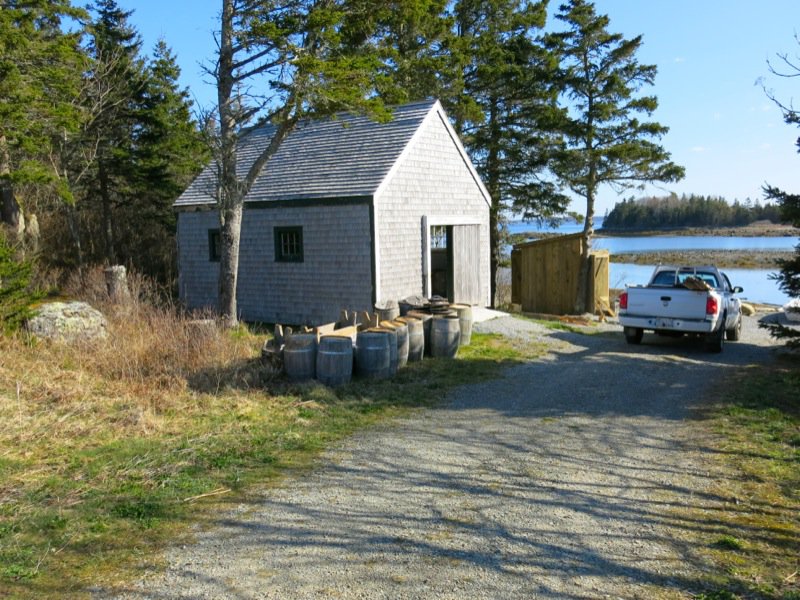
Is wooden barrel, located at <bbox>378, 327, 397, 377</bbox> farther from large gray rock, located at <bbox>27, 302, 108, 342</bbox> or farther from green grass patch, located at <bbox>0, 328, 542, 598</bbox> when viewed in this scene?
large gray rock, located at <bbox>27, 302, 108, 342</bbox>

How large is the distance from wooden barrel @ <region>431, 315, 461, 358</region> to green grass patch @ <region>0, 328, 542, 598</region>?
33 cm

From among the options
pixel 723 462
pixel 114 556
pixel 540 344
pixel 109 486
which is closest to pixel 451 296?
pixel 540 344

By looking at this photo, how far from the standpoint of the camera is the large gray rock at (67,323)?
11.4 meters

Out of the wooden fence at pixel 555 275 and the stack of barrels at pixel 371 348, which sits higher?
the wooden fence at pixel 555 275

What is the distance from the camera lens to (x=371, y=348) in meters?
Result: 10.3

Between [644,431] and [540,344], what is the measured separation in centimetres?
647

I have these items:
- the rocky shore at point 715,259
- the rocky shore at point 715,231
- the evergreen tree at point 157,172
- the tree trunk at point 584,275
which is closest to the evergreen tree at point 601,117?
the tree trunk at point 584,275

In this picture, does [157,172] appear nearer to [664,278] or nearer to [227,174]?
[227,174]

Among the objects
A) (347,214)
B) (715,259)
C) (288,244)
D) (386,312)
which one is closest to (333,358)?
(386,312)

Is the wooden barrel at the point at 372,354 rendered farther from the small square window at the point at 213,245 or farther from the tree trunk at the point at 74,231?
the tree trunk at the point at 74,231

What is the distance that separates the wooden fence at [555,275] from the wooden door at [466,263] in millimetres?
5034

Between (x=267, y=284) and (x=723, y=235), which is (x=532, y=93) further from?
(x=723, y=235)

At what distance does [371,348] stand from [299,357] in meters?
1.11

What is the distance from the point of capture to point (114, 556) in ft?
15.2
